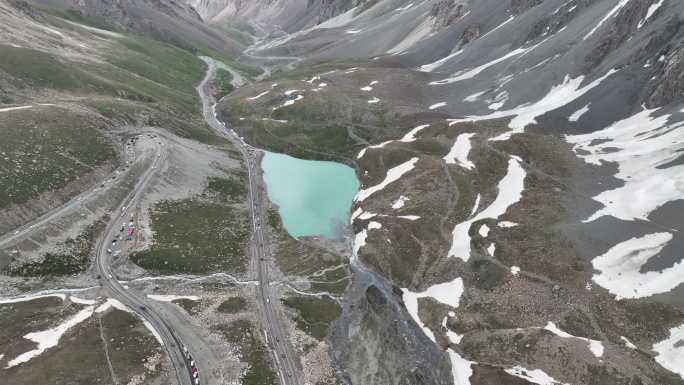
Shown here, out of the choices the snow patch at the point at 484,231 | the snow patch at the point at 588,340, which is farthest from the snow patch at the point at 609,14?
the snow patch at the point at 588,340

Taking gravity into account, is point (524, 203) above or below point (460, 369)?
above

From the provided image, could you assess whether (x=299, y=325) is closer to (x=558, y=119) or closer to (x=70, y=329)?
(x=70, y=329)

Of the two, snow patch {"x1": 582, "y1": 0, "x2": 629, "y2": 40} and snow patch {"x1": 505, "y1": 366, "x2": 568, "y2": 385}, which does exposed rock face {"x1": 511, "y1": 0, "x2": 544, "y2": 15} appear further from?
snow patch {"x1": 505, "y1": 366, "x2": 568, "y2": 385}

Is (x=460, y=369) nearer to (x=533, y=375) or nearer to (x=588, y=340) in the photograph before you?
(x=533, y=375)

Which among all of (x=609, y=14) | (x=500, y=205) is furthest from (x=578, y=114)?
(x=609, y=14)

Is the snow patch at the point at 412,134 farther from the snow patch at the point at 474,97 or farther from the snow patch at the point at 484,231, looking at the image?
the snow patch at the point at 484,231
